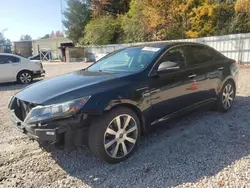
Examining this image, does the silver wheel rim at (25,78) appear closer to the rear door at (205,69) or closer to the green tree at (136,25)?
the rear door at (205,69)

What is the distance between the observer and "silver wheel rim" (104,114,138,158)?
2.78 m

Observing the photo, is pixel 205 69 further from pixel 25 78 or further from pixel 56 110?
pixel 25 78

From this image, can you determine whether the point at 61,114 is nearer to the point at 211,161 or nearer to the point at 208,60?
the point at 211,161

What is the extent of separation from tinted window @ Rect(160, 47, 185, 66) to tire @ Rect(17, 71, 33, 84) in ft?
26.0

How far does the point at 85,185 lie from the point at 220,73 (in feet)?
10.8

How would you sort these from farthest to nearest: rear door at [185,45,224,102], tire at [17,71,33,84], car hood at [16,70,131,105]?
tire at [17,71,33,84]
rear door at [185,45,224,102]
car hood at [16,70,131,105]

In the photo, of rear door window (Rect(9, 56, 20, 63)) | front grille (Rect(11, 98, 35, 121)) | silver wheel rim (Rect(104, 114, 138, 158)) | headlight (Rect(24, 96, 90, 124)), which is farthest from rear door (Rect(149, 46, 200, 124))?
rear door window (Rect(9, 56, 20, 63))

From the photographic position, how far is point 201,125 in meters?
4.00

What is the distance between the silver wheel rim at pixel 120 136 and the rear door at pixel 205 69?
153 cm

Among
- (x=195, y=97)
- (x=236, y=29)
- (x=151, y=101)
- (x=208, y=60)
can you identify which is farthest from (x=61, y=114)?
(x=236, y=29)

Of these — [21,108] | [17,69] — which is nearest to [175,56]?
[21,108]

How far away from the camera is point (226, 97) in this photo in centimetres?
462

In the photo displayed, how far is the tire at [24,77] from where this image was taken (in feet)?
31.7

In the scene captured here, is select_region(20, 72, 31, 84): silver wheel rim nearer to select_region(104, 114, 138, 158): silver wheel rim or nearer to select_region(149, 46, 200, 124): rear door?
select_region(149, 46, 200, 124): rear door
